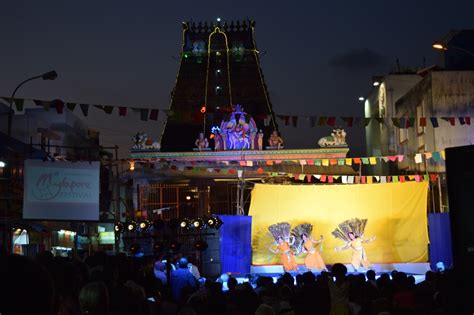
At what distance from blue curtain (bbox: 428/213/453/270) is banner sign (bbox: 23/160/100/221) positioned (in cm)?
1174

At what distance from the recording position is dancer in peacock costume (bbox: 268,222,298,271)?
2248 cm

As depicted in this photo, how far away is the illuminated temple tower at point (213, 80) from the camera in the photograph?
113 feet

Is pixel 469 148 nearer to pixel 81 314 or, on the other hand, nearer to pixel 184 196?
pixel 81 314

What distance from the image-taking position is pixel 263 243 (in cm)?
2317

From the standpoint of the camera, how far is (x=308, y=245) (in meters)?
22.7

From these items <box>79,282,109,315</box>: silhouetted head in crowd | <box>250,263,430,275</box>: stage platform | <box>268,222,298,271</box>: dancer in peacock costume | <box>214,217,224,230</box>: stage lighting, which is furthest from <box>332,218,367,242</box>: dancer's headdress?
<box>79,282,109,315</box>: silhouetted head in crowd

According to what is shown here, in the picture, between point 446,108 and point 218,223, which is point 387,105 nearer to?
point 446,108

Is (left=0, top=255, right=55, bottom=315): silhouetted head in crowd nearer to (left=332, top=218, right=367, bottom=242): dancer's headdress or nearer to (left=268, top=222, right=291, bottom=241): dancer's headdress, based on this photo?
(left=268, top=222, right=291, bottom=241): dancer's headdress

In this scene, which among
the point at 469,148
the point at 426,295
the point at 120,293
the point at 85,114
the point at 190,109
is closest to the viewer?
the point at 469,148

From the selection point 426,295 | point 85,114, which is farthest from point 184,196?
point 426,295

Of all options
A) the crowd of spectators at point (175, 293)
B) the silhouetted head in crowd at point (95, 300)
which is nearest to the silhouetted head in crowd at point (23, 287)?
the crowd of spectators at point (175, 293)

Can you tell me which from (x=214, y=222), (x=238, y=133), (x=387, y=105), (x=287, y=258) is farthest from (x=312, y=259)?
(x=387, y=105)

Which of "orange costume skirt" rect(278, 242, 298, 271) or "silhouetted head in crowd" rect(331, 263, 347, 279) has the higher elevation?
"silhouetted head in crowd" rect(331, 263, 347, 279)

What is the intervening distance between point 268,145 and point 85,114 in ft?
50.9
